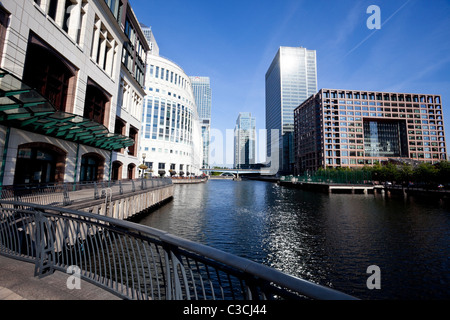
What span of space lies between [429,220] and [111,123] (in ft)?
117

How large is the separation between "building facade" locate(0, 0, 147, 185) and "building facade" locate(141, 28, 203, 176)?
→ 41721 mm

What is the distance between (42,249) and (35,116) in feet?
35.7

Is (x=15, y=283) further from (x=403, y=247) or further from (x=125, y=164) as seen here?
(x=125, y=164)

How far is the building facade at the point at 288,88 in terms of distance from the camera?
171 m

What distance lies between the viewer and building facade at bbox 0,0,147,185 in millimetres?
11711

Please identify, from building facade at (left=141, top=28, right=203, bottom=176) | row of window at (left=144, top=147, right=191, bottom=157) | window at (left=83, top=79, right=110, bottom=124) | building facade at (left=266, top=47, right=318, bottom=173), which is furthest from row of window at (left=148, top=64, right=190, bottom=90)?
building facade at (left=266, top=47, right=318, bottom=173)

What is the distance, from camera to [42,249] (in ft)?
14.5

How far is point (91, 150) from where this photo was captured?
826 inches

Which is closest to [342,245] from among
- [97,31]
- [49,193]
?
[49,193]

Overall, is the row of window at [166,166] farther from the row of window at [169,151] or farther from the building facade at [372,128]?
the building facade at [372,128]

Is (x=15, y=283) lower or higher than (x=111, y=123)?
lower

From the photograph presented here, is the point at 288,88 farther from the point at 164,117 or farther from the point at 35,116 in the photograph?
the point at 35,116

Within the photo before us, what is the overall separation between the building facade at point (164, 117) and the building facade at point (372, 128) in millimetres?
68069
